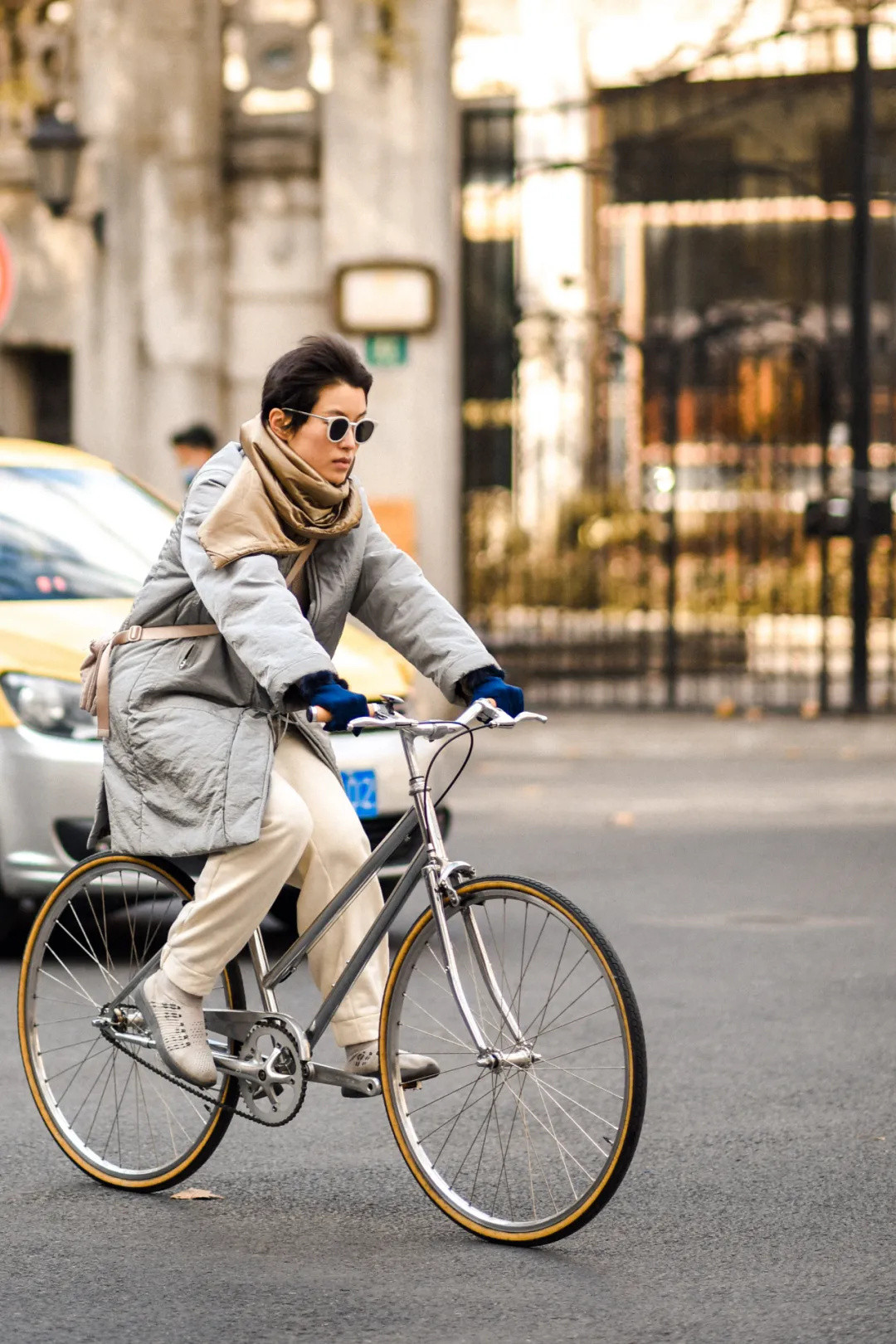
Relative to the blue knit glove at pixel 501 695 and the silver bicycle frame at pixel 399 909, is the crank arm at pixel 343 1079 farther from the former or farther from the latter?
the blue knit glove at pixel 501 695

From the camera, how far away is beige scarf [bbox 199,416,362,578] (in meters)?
4.68

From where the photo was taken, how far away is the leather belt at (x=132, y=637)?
485 cm

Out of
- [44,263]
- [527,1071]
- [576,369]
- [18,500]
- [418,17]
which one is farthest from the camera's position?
[576,369]

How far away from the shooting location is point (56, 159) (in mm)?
15648

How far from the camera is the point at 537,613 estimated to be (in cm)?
1661

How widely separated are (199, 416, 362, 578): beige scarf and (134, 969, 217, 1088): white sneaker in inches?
36.2

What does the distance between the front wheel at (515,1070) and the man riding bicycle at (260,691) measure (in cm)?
10

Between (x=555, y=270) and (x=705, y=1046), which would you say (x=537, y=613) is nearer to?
(x=705, y=1046)

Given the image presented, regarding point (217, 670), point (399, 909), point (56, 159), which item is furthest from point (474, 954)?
point (56, 159)

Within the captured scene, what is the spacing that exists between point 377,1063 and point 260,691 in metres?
0.80

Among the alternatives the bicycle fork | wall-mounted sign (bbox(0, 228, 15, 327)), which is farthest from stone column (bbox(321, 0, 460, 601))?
the bicycle fork

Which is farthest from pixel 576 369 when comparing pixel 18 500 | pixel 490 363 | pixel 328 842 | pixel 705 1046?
pixel 328 842

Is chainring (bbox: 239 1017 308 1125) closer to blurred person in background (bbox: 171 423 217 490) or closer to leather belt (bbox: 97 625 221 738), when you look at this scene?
leather belt (bbox: 97 625 221 738)

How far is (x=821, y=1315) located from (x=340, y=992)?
118 cm
